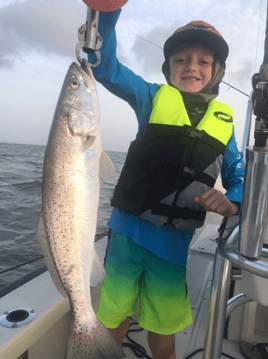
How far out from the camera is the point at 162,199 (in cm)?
186

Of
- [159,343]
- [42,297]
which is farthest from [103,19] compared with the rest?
[159,343]

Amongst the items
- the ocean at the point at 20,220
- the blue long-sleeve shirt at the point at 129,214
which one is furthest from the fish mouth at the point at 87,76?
the ocean at the point at 20,220

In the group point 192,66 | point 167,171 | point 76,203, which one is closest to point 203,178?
point 167,171

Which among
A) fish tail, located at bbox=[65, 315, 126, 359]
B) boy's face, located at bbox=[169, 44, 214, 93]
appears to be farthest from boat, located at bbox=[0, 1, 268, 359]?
boy's face, located at bbox=[169, 44, 214, 93]

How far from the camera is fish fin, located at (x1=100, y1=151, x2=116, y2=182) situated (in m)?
1.09

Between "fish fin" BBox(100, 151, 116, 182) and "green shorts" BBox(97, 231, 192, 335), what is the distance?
0.86m

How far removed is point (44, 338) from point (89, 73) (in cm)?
160

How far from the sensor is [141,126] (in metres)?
2.01

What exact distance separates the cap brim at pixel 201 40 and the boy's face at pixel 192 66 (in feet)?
0.11

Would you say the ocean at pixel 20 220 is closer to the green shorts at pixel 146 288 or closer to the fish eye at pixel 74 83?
the green shorts at pixel 146 288

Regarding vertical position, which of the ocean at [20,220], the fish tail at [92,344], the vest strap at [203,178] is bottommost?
the ocean at [20,220]

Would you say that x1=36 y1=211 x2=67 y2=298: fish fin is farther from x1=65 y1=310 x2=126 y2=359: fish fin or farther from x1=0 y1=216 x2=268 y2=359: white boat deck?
x1=0 y1=216 x2=268 y2=359: white boat deck

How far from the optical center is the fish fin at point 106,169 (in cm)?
109

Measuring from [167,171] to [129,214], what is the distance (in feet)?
1.23
